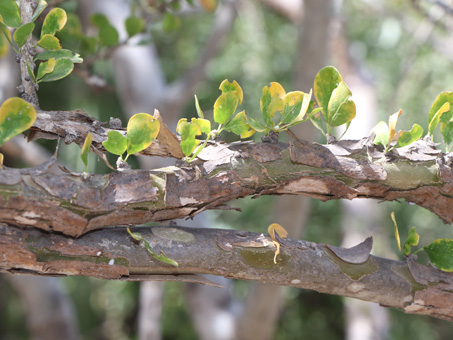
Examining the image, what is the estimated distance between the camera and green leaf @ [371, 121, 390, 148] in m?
0.43

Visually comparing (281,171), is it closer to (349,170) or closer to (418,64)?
(349,170)

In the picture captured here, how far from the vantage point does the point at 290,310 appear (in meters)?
2.62

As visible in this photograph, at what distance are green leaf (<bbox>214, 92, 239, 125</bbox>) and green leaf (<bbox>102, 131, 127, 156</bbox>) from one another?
0.25 feet

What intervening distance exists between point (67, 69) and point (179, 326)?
2471 millimetres

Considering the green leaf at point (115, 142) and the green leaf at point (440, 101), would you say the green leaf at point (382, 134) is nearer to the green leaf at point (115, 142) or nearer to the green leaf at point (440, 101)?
the green leaf at point (440, 101)

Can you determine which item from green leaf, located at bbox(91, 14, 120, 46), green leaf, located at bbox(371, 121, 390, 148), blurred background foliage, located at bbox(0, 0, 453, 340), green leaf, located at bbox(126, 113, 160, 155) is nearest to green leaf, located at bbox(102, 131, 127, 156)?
green leaf, located at bbox(126, 113, 160, 155)

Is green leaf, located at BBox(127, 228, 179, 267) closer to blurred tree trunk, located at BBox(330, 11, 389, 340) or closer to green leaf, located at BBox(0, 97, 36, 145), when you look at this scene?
green leaf, located at BBox(0, 97, 36, 145)

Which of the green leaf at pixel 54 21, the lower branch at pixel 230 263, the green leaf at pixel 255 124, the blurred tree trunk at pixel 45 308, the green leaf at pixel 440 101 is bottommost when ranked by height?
the blurred tree trunk at pixel 45 308

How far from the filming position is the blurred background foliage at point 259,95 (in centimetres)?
235

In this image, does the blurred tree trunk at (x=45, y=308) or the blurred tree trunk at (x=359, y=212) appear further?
the blurred tree trunk at (x=359, y=212)

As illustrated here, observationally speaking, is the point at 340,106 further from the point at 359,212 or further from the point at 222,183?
the point at 359,212

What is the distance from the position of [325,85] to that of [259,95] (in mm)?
1799

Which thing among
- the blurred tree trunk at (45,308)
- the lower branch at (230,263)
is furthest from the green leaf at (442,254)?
the blurred tree trunk at (45,308)

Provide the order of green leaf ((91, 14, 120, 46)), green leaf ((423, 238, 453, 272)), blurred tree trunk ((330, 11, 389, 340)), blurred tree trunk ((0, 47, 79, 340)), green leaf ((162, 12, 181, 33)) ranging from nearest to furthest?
green leaf ((423, 238, 453, 272)), green leaf ((91, 14, 120, 46)), green leaf ((162, 12, 181, 33)), blurred tree trunk ((0, 47, 79, 340)), blurred tree trunk ((330, 11, 389, 340))
